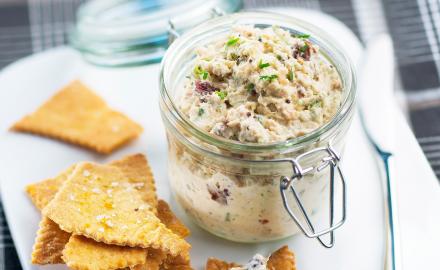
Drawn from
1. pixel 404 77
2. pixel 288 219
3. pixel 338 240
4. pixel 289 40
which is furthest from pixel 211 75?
pixel 404 77

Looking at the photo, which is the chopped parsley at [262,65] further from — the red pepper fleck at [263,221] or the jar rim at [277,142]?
the red pepper fleck at [263,221]

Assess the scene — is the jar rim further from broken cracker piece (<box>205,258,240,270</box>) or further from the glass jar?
broken cracker piece (<box>205,258,240,270</box>)

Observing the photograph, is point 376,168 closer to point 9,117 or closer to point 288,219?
point 288,219

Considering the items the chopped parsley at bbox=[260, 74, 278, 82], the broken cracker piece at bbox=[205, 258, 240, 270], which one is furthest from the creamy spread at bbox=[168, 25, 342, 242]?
the broken cracker piece at bbox=[205, 258, 240, 270]

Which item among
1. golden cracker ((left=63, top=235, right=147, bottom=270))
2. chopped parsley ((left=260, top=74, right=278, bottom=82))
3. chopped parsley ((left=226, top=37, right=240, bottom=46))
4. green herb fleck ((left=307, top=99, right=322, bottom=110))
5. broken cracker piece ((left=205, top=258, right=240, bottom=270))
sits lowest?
broken cracker piece ((left=205, top=258, right=240, bottom=270))

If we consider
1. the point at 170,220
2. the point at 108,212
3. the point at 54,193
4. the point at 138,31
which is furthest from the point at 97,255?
the point at 138,31

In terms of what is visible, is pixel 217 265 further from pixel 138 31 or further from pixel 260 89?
pixel 138 31
